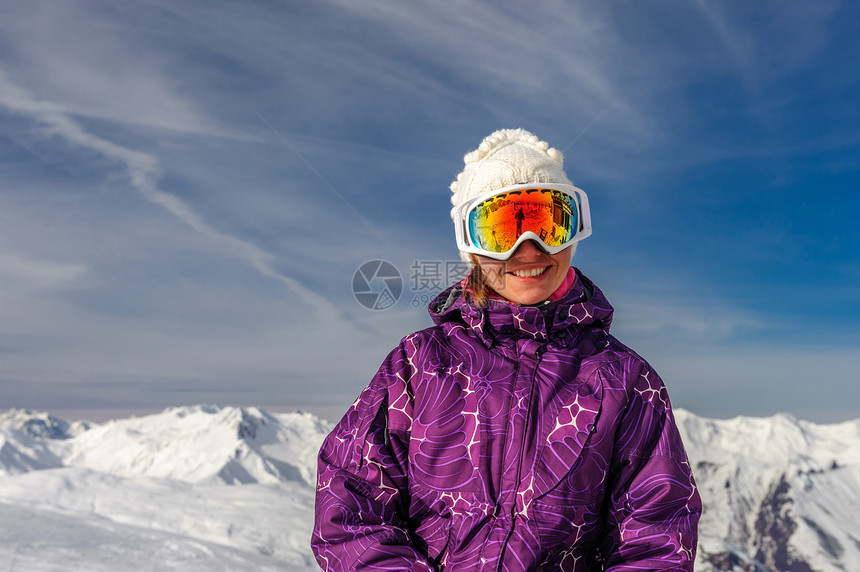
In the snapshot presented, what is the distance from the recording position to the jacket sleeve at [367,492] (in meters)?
3.18

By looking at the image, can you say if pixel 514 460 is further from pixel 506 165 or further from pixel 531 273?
pixel 506 165

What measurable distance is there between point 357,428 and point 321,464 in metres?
0.29

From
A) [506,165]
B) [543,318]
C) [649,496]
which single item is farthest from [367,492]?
[506,165]

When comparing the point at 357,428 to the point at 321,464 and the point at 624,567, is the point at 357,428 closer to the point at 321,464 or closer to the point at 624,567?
the point at 321,464

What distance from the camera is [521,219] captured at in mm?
3818

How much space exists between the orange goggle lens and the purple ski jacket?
402 mm

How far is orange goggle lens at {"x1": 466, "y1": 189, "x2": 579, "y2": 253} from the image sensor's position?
3816 millimetres

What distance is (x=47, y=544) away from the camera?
926 centimetres

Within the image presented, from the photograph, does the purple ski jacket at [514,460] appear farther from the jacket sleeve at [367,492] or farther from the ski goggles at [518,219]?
the ski goggles at [518,219]

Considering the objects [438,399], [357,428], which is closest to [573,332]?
[438,399]

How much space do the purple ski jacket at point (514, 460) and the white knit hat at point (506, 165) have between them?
0.75m

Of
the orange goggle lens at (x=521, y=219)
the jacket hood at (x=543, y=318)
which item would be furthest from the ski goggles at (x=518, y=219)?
the jacket hood at (x=543, y=318)

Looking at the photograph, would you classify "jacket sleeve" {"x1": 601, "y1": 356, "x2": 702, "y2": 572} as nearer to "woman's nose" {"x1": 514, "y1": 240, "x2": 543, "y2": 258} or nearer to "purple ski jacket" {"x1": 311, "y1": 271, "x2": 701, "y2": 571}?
"purple ski jacket" {"x1": 311, "y1": 271, "x2": 701, "y2": 571}

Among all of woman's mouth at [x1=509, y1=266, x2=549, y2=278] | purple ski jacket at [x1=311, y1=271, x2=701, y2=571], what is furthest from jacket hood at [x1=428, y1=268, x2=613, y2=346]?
woman's mouth at [x1=509, y1=266, x2=549, y2=278]
